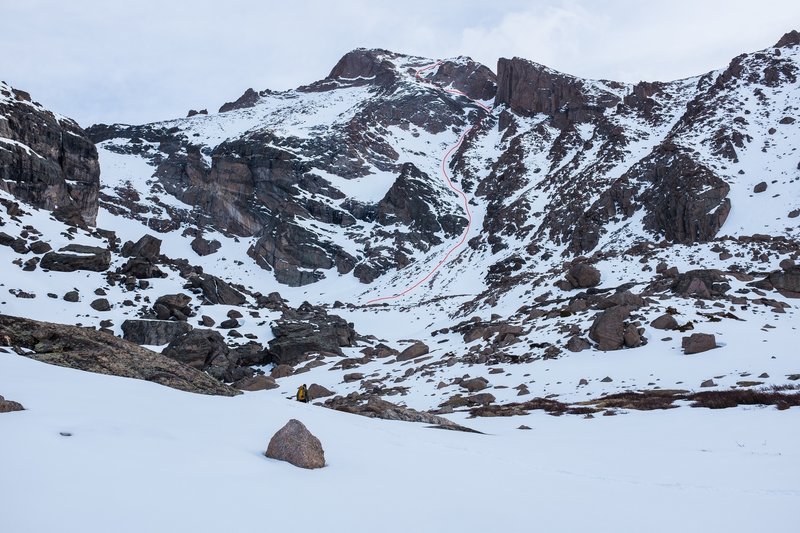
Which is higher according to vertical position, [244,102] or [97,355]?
[244,102]

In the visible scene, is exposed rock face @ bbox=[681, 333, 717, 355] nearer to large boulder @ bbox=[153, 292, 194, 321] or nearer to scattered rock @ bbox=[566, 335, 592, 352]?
scattered rock @ bbox=[566, 335, 592, 352]

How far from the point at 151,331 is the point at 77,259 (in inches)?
372

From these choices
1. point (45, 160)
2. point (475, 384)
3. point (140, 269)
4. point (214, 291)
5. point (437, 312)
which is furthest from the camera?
point (45, 160)

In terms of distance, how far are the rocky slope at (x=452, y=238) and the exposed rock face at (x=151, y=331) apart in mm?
172

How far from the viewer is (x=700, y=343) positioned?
2033 centimetres

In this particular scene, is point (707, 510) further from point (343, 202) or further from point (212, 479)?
point (343, 202)

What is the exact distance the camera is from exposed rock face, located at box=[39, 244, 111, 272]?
3453 centimetres

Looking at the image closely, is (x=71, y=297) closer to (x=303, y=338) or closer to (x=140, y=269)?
(x=140, y=269)

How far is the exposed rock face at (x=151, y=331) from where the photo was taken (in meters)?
31.7

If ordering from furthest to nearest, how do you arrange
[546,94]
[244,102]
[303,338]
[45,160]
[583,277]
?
1. [244,102]
2. [546,94]
3. [45,160]
4. [583,277]
5. [303,338]

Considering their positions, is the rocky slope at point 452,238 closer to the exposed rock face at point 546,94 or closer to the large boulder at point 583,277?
the large boulder at point 583,277

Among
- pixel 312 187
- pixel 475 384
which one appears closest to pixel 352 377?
pixel 475 384

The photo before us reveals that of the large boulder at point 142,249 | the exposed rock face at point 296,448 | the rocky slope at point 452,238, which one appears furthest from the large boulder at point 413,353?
the exposed rock face at point 296,448

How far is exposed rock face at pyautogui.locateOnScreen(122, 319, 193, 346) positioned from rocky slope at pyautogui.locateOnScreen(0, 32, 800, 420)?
0.17 m
